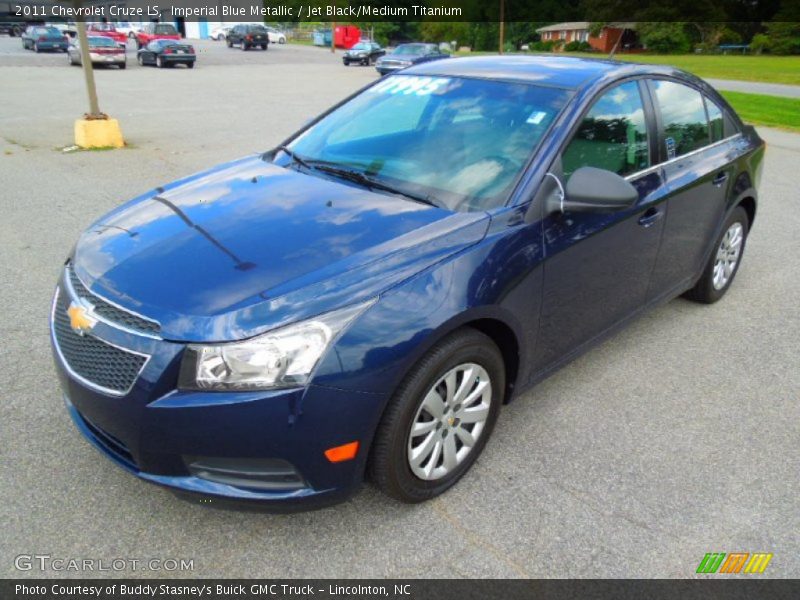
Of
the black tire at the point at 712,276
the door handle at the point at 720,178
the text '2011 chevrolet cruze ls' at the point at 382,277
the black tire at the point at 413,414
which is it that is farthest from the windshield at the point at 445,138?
the black tire at the point at 712,276

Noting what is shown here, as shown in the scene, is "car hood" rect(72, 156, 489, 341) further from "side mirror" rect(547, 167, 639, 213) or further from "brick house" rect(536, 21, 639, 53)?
"brick house" rect(536, 21, 639, 53)

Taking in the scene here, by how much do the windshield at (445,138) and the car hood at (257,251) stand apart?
200mm

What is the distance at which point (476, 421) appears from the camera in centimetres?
278

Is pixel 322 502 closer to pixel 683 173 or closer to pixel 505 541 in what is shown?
pixel 505 541

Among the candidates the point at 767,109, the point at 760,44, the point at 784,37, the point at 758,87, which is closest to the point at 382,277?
the point at 767,109

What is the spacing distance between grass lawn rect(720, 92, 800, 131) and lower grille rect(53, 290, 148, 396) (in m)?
16.2

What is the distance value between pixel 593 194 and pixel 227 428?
1794mm

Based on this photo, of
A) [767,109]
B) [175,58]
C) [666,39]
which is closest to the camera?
[767,109]

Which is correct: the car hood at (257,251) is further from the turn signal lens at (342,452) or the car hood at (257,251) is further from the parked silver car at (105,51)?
the parked silver car at (105,51)

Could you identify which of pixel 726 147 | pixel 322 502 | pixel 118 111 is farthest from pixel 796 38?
pixel 322 502

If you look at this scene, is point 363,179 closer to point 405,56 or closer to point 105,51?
point 105,51

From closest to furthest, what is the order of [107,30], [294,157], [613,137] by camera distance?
1. [613,137]
2. [294,157]
3. [107,30]

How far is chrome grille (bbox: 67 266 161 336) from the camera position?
222 cm

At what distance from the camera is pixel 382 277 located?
7.69 ft
